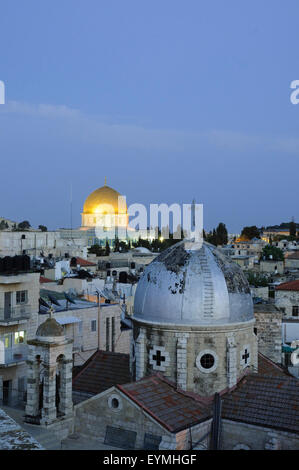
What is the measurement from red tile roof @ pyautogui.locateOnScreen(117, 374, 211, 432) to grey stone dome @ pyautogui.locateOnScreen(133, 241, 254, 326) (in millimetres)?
2340

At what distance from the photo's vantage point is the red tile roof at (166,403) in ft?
62.7

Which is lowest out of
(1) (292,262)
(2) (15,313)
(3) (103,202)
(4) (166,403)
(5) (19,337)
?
(4) (166,403)

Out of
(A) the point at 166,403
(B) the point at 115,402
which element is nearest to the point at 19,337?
(B) the point at 115,402

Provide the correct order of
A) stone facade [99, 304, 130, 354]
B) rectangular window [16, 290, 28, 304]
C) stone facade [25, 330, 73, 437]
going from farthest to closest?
stone facade [99, 304, 130, 354] → rectangular window [16, 290, 28, 304] → stone facade [25, 330, 73, 437]

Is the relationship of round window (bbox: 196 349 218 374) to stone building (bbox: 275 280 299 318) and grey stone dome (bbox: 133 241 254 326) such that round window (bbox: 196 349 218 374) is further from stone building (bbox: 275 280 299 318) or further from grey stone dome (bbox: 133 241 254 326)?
stone building (bbox: 275 280 299 318)

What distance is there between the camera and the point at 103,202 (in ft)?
506

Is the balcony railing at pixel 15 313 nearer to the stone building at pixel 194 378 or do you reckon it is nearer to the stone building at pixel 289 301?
the stone building at pixel 194 378

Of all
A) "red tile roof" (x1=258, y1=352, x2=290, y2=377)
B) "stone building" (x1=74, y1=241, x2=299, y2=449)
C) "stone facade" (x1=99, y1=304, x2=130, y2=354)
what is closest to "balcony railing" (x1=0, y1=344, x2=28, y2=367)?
"stone facade" (x1=99, y1=304, x2=130, y2=354)

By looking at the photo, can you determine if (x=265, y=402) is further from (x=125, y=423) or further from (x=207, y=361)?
(x=125, y=423)

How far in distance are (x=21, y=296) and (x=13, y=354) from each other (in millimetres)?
3181

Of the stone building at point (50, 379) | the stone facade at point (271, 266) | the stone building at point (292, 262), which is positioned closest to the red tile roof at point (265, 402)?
the stone building at point (50, 379)

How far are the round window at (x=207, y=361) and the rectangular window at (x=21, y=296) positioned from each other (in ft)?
44.7

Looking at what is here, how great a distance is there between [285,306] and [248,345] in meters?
26.7

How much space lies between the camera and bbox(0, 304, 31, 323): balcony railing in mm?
30386
